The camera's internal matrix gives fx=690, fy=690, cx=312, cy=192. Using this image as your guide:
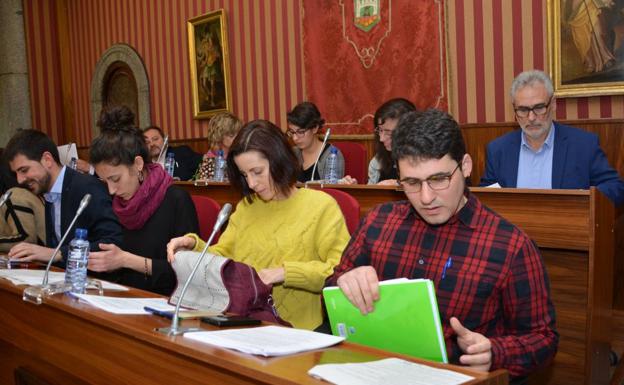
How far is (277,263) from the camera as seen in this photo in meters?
2.70

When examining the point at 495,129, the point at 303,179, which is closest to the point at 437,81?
the point at 495,129

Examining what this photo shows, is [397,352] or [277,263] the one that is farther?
[277,263]

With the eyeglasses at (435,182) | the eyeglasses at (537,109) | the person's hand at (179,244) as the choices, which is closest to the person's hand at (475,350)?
the eyeglasses at (435,182)

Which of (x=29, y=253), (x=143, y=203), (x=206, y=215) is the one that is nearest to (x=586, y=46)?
(x=206, y=215)

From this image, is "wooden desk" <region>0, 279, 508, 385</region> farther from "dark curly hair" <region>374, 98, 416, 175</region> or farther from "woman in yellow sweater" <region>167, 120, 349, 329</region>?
"dark curly hair" <region>374, 98, 416, 175</region>

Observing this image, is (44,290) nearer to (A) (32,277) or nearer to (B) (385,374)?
(A) (32,277)

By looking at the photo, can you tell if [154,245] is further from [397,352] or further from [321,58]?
[321,58]

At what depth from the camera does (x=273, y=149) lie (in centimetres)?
269

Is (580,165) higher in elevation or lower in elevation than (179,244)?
higher

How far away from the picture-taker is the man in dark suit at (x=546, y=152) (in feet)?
11.8

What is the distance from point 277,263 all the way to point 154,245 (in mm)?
701

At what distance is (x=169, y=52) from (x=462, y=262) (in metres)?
7.51

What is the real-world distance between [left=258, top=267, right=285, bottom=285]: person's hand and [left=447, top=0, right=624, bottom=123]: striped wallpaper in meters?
3.04

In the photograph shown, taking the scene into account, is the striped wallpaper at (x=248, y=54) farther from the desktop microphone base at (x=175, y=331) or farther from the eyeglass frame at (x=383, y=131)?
the desktop microphone base at (x=175, y=331)
